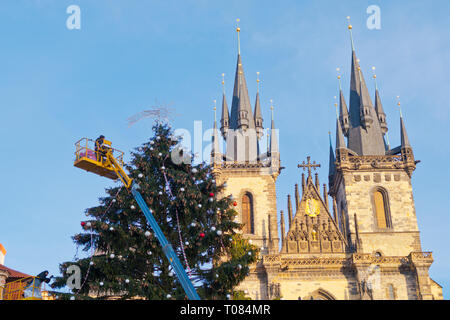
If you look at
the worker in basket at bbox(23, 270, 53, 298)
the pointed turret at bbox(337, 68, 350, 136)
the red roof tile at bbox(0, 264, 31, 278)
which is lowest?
the worker in basket at bbox(23, 270, 53, 298)

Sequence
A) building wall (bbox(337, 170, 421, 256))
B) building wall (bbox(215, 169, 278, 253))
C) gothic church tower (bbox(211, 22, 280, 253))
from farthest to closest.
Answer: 1. gothic church tower (bbox(211, 22, 280, 253))
2. building wall (bbox(215, 169, 278, 253))
3. building wall (bbox(337, 170, 421, 256))

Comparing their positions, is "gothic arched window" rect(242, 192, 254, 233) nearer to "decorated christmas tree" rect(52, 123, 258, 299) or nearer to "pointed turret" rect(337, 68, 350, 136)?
"pointed turret" rect(337, 68, 350, 136)

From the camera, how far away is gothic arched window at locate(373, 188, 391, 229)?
3906cm

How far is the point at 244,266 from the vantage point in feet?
54.6

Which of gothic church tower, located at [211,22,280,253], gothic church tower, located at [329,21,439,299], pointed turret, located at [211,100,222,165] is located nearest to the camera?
gothic church tower, located at [329,21,439,299]

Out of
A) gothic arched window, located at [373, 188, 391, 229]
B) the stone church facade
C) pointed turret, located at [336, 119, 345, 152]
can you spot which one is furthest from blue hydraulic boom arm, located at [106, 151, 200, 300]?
pointed turret, located at [336, 119, 345, 152]

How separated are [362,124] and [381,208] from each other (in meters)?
7.53

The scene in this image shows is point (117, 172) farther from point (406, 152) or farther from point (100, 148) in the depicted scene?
point (406, 152)

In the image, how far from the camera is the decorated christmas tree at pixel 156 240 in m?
16.7

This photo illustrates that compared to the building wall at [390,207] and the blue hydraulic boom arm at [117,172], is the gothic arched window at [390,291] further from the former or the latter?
the blue hydraulic boom arm at [117,172]

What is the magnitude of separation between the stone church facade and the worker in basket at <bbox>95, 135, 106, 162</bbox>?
1906cm
